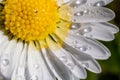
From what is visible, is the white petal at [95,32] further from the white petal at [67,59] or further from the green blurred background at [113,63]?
the green blurred background at [113,63]

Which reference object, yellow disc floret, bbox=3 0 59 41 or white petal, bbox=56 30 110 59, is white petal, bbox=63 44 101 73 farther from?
yellow disc floret, bbox=3 0 59 41

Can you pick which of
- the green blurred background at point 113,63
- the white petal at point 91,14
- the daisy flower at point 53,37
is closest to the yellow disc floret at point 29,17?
the daisy flower at point 53,37

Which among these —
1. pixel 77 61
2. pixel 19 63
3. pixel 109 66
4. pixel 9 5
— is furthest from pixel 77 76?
pixel 109 66

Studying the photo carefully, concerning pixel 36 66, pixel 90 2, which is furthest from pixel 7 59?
pixel 90 2

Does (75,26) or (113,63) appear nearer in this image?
(75,26)

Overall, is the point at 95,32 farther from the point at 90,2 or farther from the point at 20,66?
the point at 20,66

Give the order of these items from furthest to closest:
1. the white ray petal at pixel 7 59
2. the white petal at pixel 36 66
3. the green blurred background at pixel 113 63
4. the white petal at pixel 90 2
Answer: the green blurred background at pixel 113 63
the white petal at pixel 90 2
the white petal at pixel 36 66
the white ray petal at pixel 7 59

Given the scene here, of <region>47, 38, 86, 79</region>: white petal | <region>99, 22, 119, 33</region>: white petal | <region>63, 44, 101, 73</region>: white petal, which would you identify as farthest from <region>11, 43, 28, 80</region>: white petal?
<region>99, 22, 119, 33</region>: white petal
